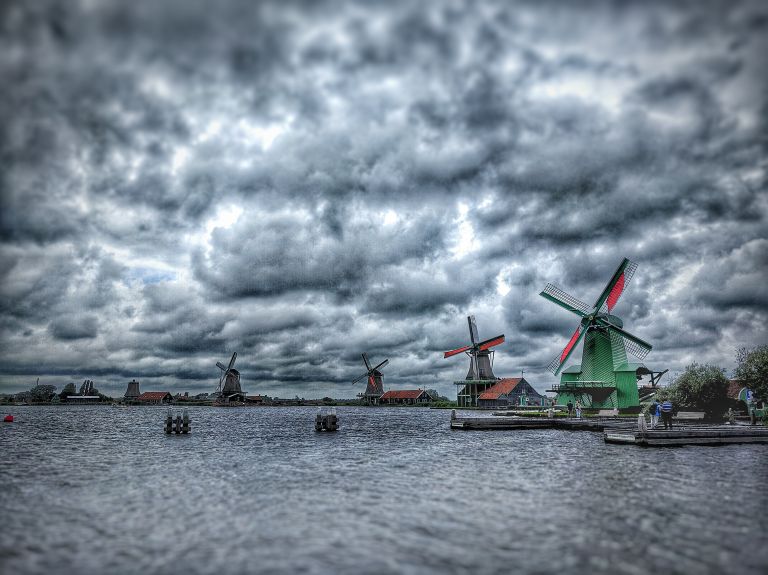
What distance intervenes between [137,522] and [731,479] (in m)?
22.3

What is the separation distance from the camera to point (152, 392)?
597 ft

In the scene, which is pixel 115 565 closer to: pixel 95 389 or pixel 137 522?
pixel 137 522

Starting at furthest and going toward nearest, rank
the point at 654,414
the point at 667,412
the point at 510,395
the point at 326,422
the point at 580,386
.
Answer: the point at 510,395 < the point at 580,386 < the point at 326,422 < the point at 654,414 < the point at 667,412

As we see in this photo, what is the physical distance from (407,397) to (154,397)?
96.2 m

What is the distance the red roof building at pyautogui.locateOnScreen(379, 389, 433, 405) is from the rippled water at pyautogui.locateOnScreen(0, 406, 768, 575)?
367 ft

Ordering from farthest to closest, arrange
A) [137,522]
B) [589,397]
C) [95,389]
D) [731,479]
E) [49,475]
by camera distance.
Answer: [95,389], [589,397], [49,475], [731,479], [137,522]

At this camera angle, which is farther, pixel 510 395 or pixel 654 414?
pixel 510 395

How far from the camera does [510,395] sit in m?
102

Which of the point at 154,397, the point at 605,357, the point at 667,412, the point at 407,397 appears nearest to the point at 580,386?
the point at 605,357

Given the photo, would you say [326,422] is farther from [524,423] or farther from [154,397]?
[154,397]

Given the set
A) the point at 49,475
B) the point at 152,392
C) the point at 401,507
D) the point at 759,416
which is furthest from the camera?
the point at 152,392

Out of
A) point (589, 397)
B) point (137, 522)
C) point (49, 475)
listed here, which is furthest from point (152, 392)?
point (137, 522)

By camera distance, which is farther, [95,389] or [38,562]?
[95,389]

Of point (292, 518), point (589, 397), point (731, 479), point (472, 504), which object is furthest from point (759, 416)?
point (292, 518)
